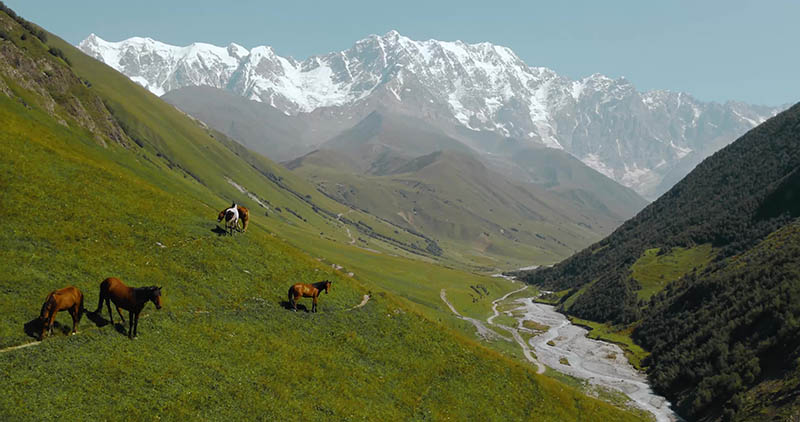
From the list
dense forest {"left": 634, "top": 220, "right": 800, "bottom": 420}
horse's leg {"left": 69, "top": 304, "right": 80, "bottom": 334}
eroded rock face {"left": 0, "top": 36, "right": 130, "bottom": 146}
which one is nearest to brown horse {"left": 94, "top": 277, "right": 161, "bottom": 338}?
horse's leg {"left": 69, "top": 304, "right": 80, "bottom": 334}

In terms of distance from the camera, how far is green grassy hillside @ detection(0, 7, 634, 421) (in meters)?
29.6

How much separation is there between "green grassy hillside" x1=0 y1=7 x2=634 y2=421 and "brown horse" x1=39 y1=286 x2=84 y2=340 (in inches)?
37.7

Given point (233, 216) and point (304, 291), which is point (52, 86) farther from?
point (304, 291)

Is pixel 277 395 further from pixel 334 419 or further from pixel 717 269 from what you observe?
pixel 717 269

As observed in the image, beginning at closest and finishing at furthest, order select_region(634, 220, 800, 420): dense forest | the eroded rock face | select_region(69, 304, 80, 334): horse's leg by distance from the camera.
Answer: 1. select_region(69, 304, 80, 334): horse's leg
2. select_region(634, 220, 800, 420): dense forest
3. the eroded rock face

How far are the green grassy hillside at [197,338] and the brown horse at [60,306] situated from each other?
0.96 meters

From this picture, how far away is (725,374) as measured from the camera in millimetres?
97125

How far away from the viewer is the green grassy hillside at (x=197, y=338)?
29562 mm

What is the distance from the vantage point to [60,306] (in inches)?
1184

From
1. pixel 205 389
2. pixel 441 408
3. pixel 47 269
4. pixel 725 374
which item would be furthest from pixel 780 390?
pixel 47 269

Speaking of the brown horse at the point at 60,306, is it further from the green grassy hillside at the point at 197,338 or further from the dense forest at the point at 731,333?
the dense forest at the point at 731,333

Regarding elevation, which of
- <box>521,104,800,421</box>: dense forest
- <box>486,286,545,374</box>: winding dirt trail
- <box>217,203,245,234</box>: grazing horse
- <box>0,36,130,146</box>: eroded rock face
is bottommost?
<box>486,286,545,374</box>: winding dirt trail

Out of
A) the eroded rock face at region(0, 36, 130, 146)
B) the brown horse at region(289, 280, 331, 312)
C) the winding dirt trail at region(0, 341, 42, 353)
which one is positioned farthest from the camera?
the eroded rock face at region(0, 36, 130, 146)

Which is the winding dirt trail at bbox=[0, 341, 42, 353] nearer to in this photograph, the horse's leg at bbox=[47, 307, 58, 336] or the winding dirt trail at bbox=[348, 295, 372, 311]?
the horse's leg at bbox=[47, 307, 58, 336]
